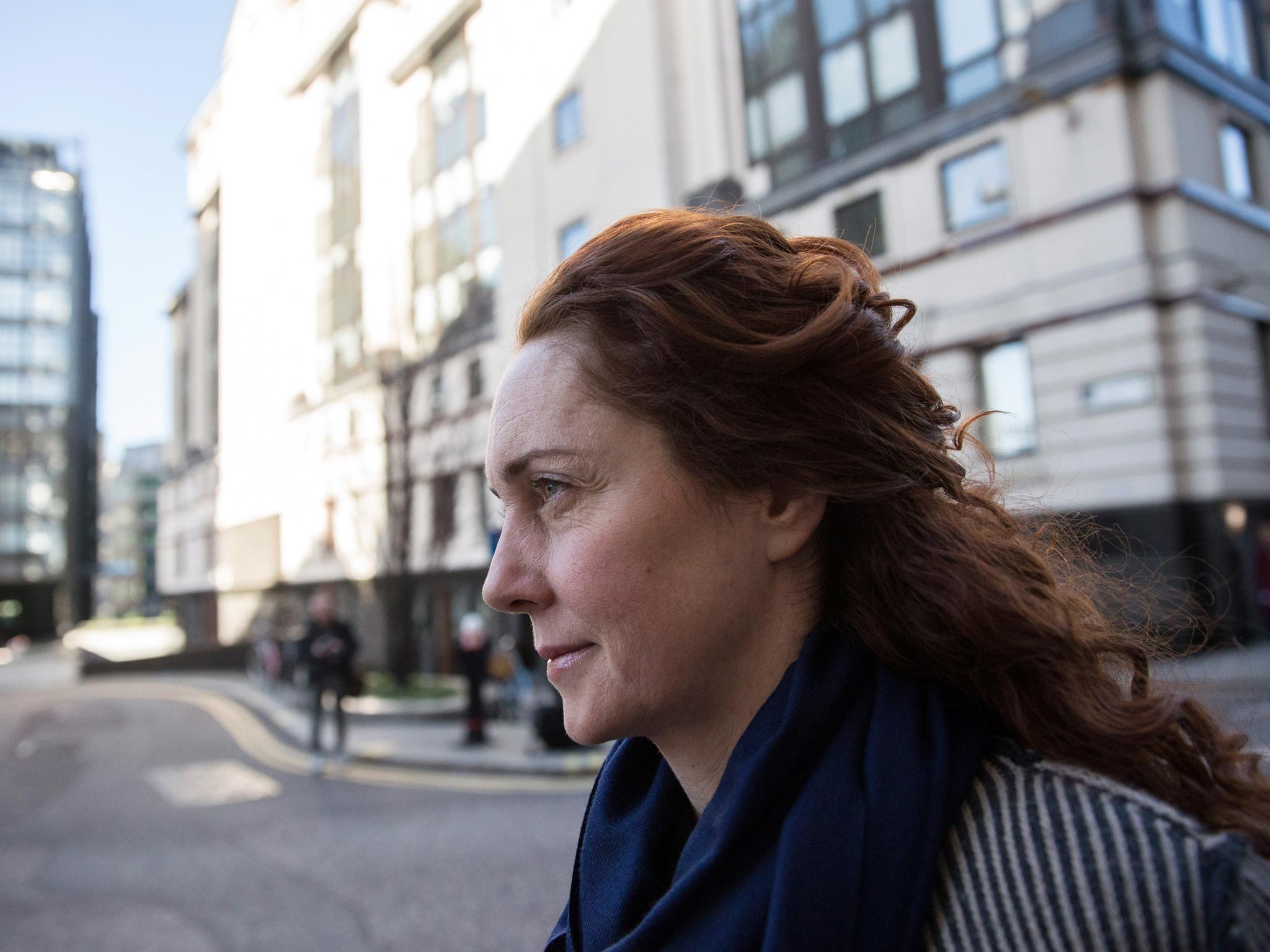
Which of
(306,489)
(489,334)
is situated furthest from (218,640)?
(489,334)

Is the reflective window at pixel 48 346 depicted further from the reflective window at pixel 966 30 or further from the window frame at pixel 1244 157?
the window frame at pixel 1244 157

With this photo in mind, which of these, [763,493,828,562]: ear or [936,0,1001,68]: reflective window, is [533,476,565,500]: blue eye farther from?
[936,0,1001,68]: reflective window

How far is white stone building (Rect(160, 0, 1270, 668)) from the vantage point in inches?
465

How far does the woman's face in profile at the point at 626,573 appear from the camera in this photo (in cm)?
117

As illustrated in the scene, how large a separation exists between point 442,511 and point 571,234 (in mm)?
7011

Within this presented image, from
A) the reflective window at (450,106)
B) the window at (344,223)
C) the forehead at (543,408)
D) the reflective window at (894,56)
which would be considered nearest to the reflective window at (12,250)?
the window at (344,223)

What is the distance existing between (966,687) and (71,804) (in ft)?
35.8

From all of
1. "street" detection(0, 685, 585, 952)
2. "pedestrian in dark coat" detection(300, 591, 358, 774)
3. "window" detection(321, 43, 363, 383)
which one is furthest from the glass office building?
"pedestrian in dark coat" detection(300, 591, 358, 774)

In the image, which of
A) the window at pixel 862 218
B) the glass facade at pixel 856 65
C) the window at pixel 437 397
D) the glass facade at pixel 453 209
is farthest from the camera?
the glass facade at pixel 453 209

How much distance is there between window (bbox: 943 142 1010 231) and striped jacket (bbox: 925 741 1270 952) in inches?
539

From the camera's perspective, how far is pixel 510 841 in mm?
6777

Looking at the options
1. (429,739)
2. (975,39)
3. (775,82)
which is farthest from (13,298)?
(975,39)

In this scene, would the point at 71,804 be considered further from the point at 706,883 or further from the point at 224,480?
the point at 224,480

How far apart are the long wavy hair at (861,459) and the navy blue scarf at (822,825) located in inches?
2.9
